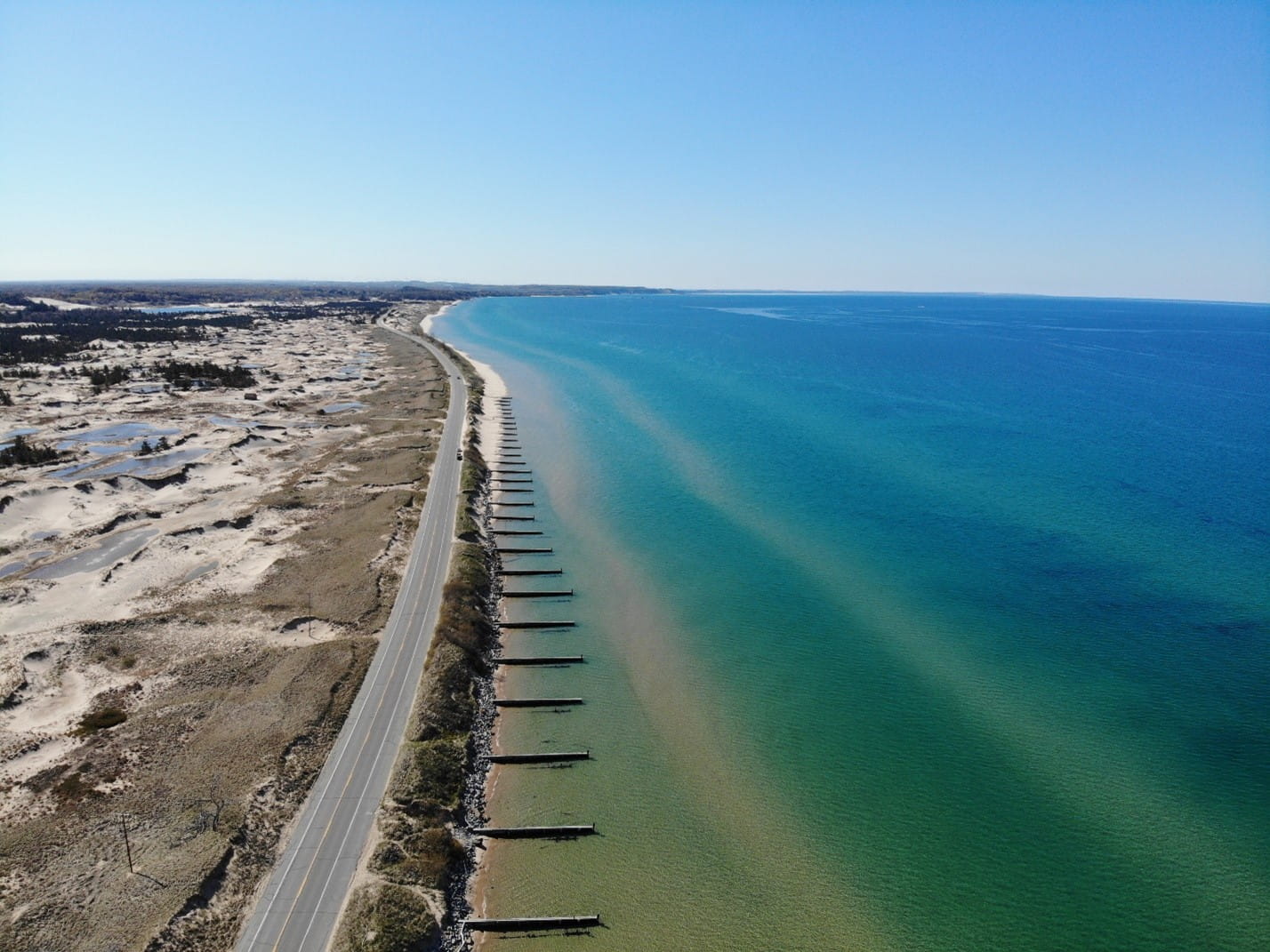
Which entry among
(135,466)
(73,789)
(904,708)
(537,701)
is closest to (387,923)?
(537,701)

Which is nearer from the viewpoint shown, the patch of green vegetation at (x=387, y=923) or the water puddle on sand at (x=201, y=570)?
the patch of green vegetation at (x=387, y=923)

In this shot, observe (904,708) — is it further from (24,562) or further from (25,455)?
(25,455)

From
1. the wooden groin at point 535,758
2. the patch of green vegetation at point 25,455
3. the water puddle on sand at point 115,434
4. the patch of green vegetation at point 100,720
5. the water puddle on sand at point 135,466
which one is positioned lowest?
the wooden groin at point 535,758

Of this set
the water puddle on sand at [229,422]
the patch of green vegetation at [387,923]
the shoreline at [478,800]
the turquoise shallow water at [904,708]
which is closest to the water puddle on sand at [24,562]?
the shoreline at [478,800]

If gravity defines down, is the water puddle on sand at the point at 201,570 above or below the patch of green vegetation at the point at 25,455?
below

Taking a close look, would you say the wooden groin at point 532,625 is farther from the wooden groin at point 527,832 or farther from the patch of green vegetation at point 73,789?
the patch of green vegetation at point 73,789

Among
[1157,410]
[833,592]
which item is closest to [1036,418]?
[1157,410]

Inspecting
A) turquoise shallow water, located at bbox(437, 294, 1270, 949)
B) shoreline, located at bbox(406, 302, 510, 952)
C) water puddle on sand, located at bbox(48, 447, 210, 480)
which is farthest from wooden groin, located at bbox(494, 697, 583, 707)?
water puddle on sand, located at bbox(48, 447, 210, 480)

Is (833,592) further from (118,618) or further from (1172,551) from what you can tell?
(118,618)
